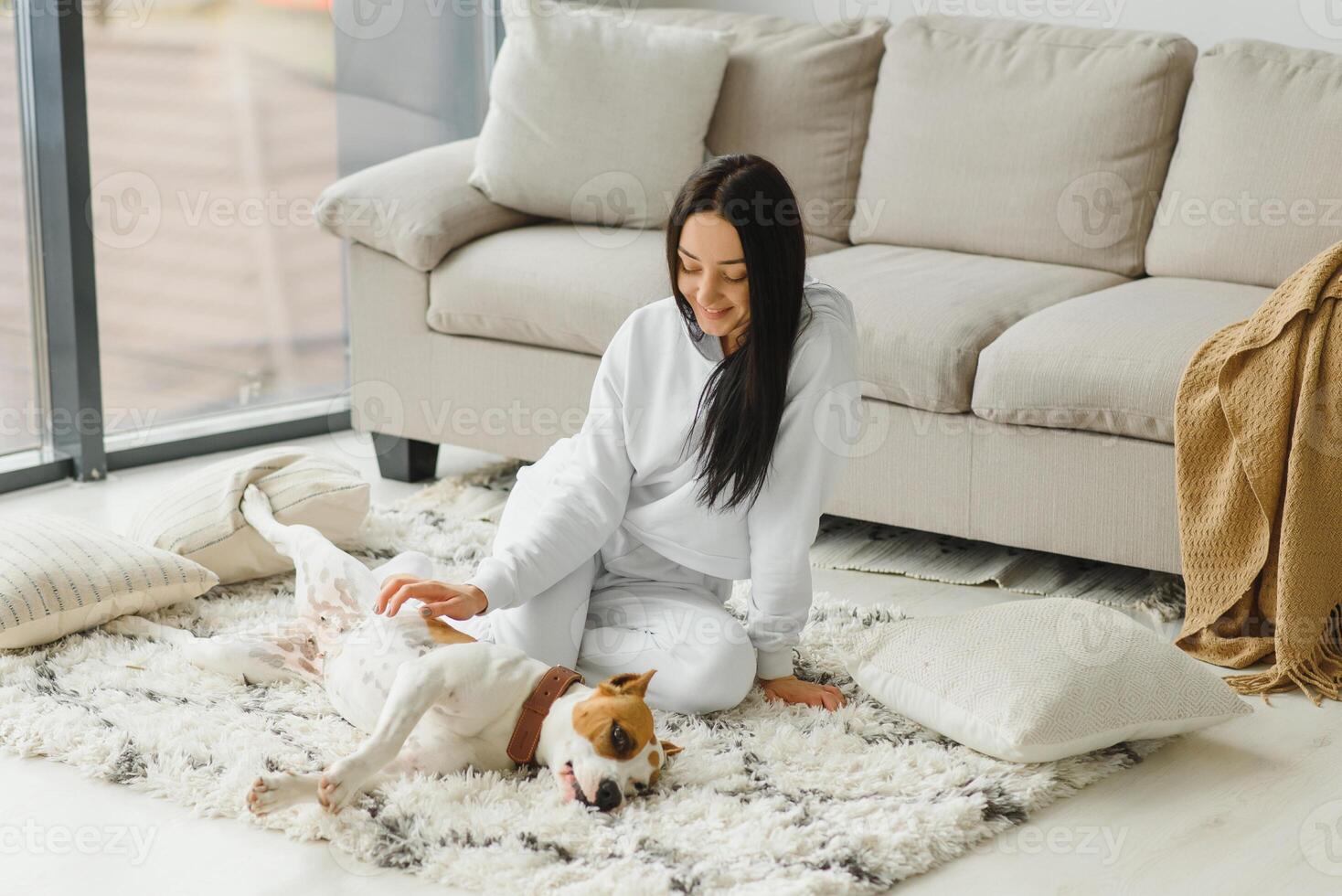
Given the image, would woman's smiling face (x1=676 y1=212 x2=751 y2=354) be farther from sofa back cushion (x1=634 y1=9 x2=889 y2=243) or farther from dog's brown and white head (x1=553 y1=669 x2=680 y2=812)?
sofa back cushion (x1=634 y1=9 x2=889 y2=243)

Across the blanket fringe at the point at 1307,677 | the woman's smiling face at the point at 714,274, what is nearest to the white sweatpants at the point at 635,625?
the woman's smiling face at the point at 714,274

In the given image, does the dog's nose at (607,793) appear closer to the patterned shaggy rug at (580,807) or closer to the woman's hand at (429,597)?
the patterned shaggy rug at (580,807)

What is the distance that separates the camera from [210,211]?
3.42 metres

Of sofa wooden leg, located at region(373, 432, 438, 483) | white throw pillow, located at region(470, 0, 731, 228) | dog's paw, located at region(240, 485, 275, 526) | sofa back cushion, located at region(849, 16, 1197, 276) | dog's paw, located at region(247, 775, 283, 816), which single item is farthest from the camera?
sofa wooden leg, located at region(373, 432, 438, 483)

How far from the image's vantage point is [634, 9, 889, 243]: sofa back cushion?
3236mm

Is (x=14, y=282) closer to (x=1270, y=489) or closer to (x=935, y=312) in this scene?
(x=935, y=312)

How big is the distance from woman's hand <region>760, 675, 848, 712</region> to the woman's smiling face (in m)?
0.51

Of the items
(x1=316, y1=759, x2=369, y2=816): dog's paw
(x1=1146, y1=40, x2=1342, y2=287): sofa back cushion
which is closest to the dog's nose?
(x1=316, y1=759, x2=369, y2=816): dog's paw

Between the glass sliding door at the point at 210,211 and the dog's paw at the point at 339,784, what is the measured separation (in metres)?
1.87

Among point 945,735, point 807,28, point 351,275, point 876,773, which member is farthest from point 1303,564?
point 351,275

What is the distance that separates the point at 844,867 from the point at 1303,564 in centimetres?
97

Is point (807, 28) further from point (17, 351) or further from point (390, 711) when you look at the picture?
point (390, 711)

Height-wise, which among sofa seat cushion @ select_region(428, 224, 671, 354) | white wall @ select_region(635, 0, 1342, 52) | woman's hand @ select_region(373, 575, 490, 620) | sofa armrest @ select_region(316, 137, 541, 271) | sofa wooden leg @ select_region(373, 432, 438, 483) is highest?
white wall @ select_region(635, 0, 1342, 52)

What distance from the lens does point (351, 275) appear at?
3.17 metres
